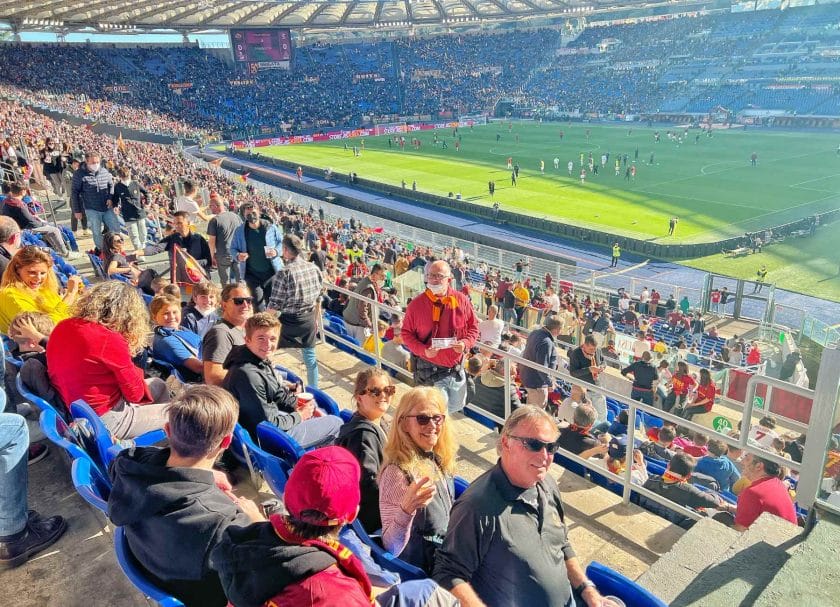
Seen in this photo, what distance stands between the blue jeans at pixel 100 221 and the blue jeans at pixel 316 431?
664cm

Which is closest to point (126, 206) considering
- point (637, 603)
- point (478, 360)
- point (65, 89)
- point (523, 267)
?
point (478, 360)

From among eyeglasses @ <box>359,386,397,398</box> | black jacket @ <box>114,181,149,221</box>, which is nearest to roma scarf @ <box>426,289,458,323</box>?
eyeglasses @ <box>359,386,397,398</box>

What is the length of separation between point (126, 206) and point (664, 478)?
8.26 m

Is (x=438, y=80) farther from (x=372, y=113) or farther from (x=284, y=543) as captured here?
(x=284, y=543)

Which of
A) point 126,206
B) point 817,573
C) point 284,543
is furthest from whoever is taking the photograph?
point 126,206

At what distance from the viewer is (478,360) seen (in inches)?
247

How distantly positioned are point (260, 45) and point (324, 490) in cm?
7916

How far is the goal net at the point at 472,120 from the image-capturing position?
72375 millimetres

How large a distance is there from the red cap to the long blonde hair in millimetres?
906

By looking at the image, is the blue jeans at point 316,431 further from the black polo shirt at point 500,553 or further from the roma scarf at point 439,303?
the black polo shirt at point 500,553

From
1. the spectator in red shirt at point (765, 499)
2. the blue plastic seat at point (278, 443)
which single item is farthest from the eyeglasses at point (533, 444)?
the spectator in red shirt at point (765, 499)

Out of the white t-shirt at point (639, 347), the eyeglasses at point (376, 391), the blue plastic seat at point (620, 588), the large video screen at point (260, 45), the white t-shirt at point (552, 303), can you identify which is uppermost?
the large video screen at point (260, 45)

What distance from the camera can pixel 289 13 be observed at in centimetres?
6362

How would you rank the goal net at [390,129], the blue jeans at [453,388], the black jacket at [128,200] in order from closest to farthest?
the blue jeans at [453,388] → the black jacket at [128,200] → the goal net at [390,129]
